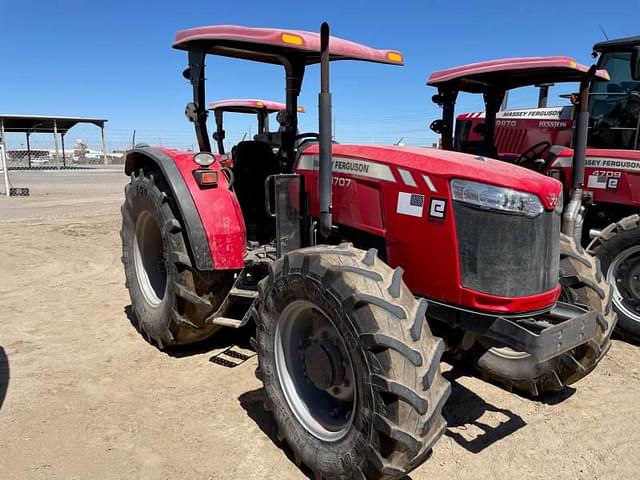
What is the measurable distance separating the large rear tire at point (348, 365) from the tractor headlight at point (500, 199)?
0.51 meters

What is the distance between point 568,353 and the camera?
3.28 meters

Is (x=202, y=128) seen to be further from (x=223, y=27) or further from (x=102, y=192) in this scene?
(x=102, y=192)

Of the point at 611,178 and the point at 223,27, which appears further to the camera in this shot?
Answer: the point at 611,178

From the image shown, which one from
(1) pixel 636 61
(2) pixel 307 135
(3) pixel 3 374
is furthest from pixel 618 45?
(3) pixel 3 374

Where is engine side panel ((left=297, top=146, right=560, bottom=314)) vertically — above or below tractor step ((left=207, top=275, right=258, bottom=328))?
above

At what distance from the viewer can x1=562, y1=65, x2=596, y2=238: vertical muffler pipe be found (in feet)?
14.8

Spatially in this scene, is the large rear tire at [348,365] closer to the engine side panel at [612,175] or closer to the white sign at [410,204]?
the white sign at [410,204]

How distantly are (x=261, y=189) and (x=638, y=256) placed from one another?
11.4ft

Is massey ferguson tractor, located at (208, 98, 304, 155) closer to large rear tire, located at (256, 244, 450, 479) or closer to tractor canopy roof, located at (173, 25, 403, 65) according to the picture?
tractor canopy roof, located at (173, 25, 403, 65)

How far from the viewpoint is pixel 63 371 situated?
13.0 feet

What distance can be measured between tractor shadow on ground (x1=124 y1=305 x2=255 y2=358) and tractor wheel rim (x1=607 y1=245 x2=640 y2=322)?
3350 millimetres

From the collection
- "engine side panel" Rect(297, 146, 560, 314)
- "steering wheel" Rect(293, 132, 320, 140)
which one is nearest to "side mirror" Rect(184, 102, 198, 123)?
"steering wheel" Rect(293, 132, 320, 140)

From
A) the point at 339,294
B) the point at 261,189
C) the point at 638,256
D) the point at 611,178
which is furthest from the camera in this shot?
the point at 611,178

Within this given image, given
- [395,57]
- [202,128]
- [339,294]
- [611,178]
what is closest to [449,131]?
[611,178]
